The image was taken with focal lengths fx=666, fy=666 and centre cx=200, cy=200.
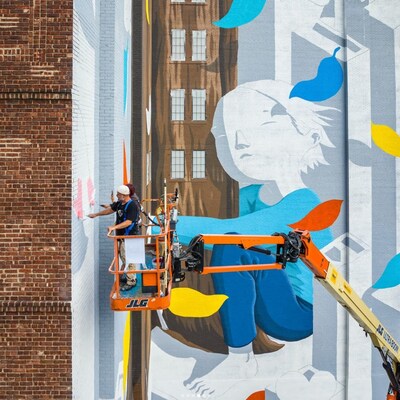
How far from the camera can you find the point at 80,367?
9.98 meters

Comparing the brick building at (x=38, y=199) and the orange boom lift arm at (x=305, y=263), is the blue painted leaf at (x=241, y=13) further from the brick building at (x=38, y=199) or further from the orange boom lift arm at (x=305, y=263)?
the brick building at (x=38, y=199)

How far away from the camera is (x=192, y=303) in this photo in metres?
19.0

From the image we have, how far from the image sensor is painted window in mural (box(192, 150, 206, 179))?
19016mm

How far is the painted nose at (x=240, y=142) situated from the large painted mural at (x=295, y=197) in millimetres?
31

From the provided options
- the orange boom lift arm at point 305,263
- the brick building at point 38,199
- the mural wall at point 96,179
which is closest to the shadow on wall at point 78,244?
the mural wall at point 96,179

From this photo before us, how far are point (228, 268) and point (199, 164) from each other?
8051 millimetres

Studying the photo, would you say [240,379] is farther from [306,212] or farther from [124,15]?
[124,15]

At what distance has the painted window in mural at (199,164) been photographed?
19.0 m

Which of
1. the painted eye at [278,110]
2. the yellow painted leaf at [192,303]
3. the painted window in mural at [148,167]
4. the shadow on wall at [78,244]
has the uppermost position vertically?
the painted eye at [278,110]

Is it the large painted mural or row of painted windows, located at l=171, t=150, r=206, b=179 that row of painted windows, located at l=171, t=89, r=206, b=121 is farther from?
row of painted windows, located at l=171, t=150, r=206, b=179

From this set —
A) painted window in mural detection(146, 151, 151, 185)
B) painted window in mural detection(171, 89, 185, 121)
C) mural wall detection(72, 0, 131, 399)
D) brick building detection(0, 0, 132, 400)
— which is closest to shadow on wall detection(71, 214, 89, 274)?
mural wall detection(72, 0, 131, 399)

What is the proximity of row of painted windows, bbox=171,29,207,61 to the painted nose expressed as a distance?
2.51 meters

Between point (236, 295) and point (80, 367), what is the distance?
9.49 m

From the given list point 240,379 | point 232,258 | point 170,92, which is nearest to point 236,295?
point 232,258
